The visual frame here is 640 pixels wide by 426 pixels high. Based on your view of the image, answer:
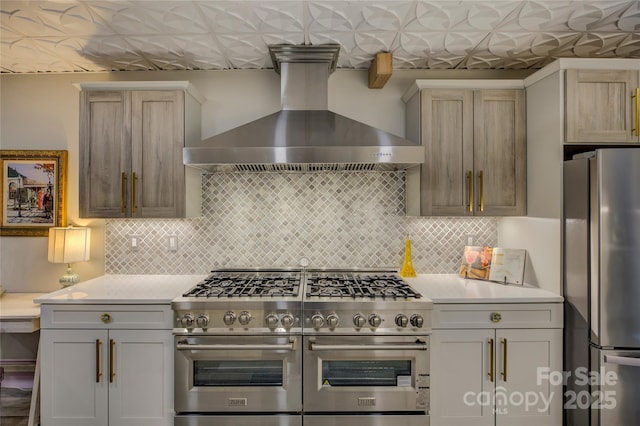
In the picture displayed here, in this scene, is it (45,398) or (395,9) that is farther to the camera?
(45,398)

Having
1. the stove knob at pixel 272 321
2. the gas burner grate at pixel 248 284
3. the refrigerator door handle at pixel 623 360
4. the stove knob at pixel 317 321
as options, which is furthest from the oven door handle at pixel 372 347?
the refrigerator door handle at pixel 623 360

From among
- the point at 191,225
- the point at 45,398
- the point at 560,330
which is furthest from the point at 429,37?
the point at 45,398

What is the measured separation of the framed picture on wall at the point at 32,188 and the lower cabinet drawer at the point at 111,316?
96cm

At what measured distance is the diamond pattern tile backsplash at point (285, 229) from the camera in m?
2.96

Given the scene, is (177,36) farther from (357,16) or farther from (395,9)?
(395,9)

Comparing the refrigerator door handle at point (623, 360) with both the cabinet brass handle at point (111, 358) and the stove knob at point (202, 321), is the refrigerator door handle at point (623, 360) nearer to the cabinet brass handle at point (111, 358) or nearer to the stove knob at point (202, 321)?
the stove knob at point (202, 321)

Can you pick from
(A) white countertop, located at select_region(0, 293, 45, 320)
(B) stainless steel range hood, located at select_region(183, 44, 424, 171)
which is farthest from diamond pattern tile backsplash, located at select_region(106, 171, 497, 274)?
(A) white countertop, located at select_region(0, 293, 45, 320)

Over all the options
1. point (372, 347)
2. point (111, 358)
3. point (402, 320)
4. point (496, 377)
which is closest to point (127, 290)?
point (111, 358)

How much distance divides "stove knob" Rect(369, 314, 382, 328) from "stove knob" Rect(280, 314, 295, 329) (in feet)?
1.50

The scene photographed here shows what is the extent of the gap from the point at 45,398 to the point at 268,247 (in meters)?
1.66

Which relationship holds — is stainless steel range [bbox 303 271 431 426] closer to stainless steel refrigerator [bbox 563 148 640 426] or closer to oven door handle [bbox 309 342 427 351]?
oven door handle [bbox 309 342 427 351]

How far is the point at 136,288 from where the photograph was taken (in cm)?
252

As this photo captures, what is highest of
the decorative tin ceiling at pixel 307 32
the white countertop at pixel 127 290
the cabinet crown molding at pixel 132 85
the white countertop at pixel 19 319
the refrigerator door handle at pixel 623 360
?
the decorative tin ceiling at pixel 307 32

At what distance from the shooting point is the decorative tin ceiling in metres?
2.09
